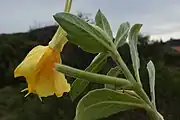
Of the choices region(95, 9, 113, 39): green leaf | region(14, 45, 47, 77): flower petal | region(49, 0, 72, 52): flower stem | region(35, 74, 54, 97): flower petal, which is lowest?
region(35, 74, 54, 97): flower petal

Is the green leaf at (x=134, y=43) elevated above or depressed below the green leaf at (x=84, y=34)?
below

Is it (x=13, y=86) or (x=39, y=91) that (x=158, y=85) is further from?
(x=39, y=91)

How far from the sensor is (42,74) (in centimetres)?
29

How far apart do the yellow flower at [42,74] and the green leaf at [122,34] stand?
0.17 ft

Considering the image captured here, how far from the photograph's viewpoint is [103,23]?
1.10 feet

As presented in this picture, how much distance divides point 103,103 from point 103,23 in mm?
71

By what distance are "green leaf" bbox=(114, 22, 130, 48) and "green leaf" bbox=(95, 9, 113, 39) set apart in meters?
0.01

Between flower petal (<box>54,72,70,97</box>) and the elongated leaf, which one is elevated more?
the elongated leaf

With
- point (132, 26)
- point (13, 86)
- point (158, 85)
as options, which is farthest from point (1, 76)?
point (132, 26)

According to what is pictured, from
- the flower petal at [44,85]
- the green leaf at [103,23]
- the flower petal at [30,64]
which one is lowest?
the flower petal at [44,85]

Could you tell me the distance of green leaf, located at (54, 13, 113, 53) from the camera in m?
0.29

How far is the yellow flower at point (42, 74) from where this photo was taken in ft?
0.96

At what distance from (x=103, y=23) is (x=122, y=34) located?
21 millimetres

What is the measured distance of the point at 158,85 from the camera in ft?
12.6
